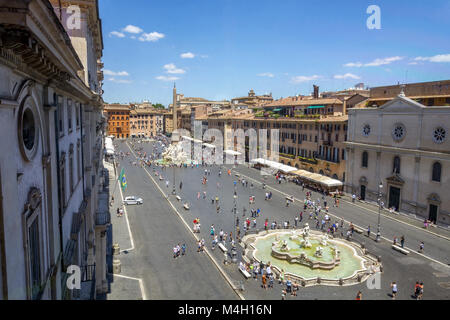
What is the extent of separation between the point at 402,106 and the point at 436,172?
7.43m

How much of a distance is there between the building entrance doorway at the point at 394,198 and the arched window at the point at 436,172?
13.6ft

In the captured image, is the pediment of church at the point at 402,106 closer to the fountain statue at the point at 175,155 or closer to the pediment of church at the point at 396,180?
the pediment of church at the point at 396,180

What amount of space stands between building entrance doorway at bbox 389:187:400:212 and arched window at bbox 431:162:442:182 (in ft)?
13.6

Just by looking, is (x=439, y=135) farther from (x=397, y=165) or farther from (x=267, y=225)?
(x=267, y=225)

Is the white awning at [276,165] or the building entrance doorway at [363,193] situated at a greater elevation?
the white awning at [276,165]

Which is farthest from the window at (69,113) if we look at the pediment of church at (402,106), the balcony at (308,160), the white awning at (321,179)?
the balcony at (308,160)

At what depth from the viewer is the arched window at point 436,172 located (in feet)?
102

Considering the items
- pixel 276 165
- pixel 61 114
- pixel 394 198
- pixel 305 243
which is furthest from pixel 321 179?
pixel 61 114

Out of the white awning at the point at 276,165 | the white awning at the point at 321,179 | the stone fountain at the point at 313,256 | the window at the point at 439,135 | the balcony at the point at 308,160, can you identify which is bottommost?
the stone fountain at the point at 313,256

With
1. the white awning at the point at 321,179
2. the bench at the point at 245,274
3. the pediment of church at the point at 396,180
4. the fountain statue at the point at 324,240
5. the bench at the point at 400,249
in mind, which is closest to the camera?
the bench at the point at 245,274

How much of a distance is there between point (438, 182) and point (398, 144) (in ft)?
19.0

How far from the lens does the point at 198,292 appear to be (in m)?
18.1

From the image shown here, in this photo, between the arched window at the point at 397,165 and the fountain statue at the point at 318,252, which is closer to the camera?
the fountain statue at the point at 318,252

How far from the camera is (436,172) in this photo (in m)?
31.4
